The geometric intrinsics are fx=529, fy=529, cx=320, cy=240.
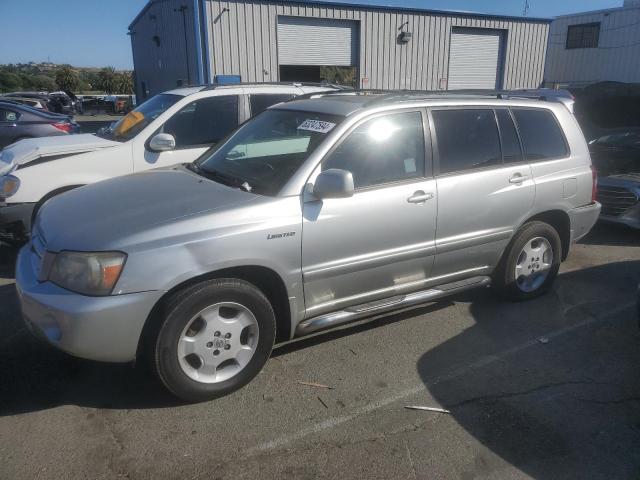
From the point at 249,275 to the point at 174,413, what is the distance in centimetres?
91

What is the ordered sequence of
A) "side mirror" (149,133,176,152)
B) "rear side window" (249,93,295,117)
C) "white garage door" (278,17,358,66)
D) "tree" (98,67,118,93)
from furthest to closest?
"tree" (98,67,118,93) → "white garage door" (278,17,358,66) → "rear side window" (249,93,295,117) → "side mirror" (149,133,176,152)

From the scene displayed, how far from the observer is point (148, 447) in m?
2.80

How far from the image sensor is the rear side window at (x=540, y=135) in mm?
4527

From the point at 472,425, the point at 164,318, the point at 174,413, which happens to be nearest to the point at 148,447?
the point at 174,413

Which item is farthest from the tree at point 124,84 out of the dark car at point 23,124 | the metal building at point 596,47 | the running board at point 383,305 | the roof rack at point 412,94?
the running board at point 383,305

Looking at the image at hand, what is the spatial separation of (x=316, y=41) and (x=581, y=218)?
41.5 feet

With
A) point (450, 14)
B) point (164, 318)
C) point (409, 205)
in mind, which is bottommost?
point (164, 318)

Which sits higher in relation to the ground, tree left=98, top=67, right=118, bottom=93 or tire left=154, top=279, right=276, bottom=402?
tree left=98, top=67, right=118, bottom=93

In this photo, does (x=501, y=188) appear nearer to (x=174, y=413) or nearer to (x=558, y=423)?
(x=558, y=423)

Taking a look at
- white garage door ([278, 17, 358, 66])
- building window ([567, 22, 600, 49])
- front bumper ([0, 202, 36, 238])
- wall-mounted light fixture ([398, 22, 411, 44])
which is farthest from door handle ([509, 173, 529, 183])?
building window ([567, 22, 600, 49])

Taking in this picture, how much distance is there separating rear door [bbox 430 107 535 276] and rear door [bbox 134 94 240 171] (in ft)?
8.93

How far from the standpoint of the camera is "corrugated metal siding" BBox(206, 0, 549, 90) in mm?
14219

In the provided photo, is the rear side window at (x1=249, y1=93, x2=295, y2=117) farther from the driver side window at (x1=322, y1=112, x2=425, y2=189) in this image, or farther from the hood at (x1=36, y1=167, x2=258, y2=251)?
the driver side window at (x1=322, y1=112, x2=425, y2=189)

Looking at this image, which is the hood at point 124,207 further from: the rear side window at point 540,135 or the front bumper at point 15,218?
the rear side window at point 540,135
